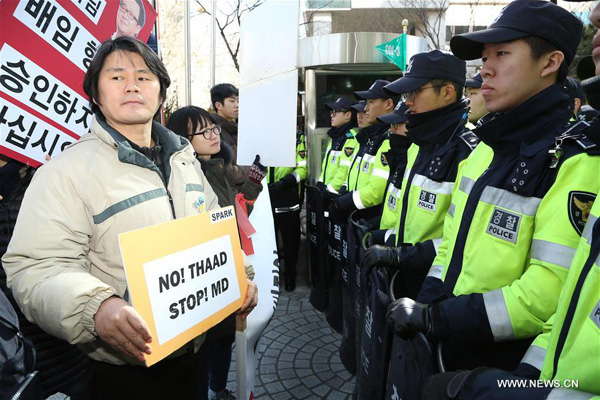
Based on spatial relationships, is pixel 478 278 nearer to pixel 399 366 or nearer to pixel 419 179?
pixel 399 366

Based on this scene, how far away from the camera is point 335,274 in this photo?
416 centimetres

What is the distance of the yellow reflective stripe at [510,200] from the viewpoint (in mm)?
1392

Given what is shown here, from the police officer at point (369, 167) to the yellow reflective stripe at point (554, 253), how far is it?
242cm

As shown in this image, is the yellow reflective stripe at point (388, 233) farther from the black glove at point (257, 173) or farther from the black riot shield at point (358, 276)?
the black glove at point (257, 173)

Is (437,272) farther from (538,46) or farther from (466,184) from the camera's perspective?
(538,46)

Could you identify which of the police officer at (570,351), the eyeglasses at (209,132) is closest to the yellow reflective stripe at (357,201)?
the eyeglasses at (209,132)

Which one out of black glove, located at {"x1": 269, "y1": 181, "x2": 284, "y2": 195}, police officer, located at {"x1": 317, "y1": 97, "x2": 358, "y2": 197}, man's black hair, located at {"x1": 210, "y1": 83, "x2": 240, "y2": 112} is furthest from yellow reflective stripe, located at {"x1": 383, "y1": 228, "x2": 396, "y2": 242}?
black glove, located at {"x1": 269, "y1": 181, "x2": 284, "y2": 195}

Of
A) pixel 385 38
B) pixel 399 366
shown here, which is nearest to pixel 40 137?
pixel 399 366

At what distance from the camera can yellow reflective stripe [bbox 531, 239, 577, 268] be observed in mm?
1235

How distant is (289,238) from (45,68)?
3.58 metres

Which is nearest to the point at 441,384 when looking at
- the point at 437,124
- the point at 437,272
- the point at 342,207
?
the point at 437,272

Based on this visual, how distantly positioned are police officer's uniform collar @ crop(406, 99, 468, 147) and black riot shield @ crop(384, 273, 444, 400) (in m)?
1.32

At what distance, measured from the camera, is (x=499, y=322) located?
52.6 inches

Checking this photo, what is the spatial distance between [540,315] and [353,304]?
2.00 metres
